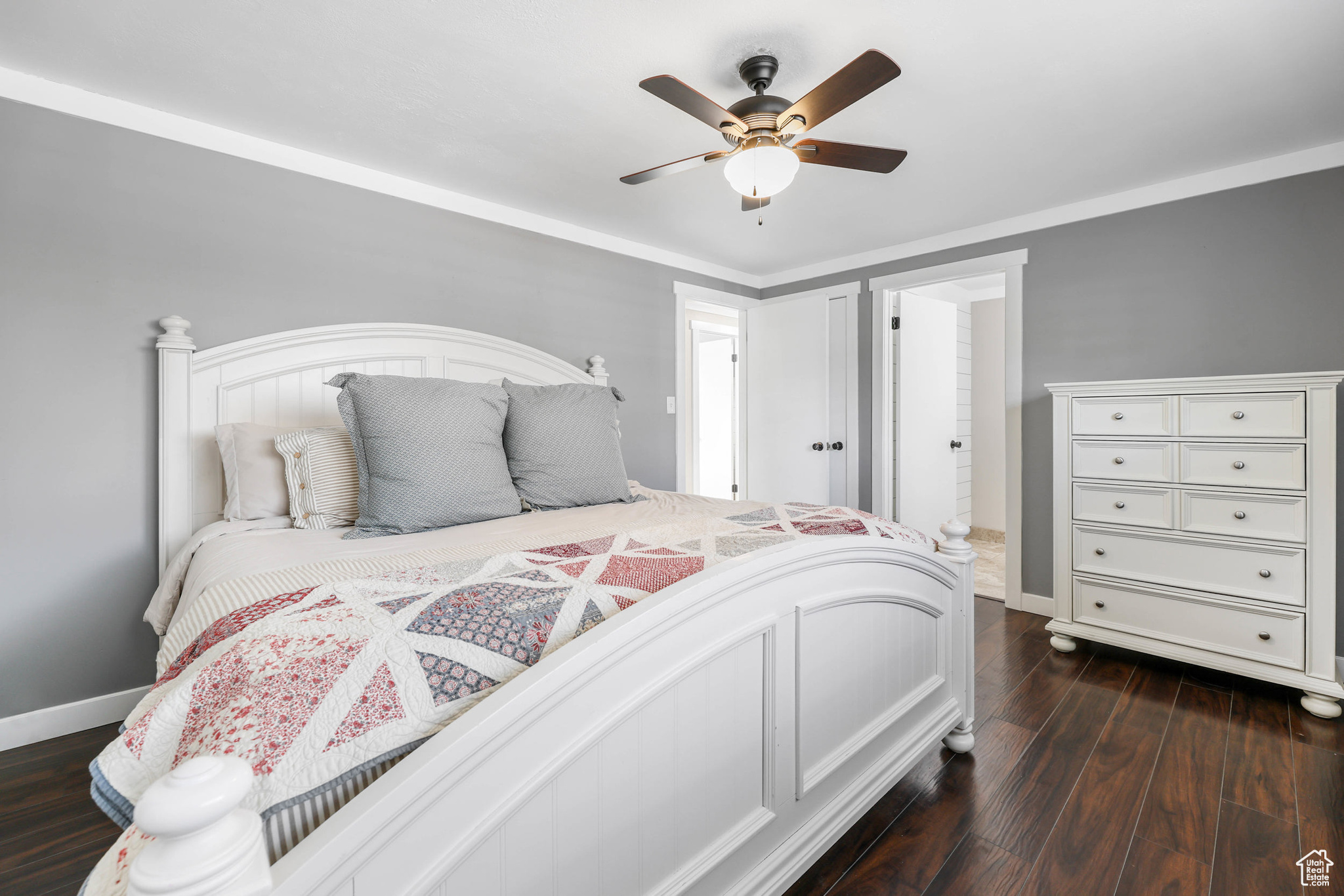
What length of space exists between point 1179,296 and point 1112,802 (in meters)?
2.39

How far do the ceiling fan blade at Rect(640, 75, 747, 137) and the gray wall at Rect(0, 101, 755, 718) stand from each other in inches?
65.5

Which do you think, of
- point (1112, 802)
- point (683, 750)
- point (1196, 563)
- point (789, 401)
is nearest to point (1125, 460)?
point (1196, 563)

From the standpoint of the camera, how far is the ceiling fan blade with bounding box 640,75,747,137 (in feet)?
4.90

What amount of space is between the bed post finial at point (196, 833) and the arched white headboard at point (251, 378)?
2.05 m

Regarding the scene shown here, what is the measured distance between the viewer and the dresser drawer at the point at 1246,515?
218 centimetres

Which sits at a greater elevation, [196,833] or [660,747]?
[196,833]

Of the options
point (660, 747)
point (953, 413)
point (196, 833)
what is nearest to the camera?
point (196, 833)

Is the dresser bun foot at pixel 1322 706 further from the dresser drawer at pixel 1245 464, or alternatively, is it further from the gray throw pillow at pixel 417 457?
the gray throw pillow at pixel 417 457

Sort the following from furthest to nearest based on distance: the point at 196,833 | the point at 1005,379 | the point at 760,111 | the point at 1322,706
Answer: the point at 1005,379, the point at 1322,706, the point at 760,111, the point at 196,833

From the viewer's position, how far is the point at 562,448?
7.09 ft

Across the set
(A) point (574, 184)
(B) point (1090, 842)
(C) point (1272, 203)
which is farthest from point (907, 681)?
(C) point (1272, 203)

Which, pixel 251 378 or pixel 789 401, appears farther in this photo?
pixel 789 401

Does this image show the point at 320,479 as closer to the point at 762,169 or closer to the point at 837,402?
the point at 762,169

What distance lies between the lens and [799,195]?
2889 mm
